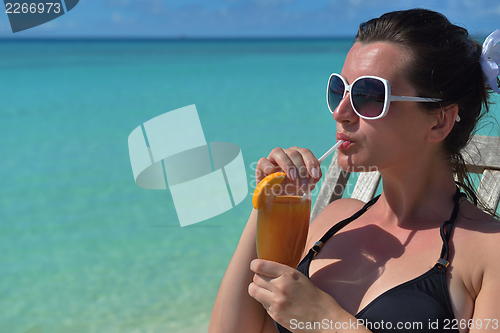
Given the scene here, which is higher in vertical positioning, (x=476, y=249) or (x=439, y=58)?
(x=439, y=58)

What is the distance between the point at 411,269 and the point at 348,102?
1.74ft

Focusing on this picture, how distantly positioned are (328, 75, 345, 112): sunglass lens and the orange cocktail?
34 centimetres

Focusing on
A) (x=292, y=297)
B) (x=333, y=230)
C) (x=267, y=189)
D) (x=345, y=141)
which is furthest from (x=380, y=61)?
(x=292, y=297)

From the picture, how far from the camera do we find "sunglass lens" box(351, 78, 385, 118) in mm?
1293

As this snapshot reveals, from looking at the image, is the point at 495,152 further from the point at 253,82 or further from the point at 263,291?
the point at 253,82

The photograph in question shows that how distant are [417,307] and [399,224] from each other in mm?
365

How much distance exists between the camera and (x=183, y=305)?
13.9 feet

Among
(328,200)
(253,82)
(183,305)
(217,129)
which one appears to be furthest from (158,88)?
(328,200)

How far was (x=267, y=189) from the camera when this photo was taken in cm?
126

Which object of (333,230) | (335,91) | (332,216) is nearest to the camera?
(335,91)

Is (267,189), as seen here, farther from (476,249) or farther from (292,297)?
(476,249)

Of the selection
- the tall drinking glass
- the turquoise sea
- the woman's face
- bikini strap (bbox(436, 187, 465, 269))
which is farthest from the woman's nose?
the turquoise sea

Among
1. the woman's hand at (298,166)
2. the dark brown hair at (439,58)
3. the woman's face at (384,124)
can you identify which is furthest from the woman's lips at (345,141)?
the dark brown hair at (439,58)

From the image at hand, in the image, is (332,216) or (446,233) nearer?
(446,233)
